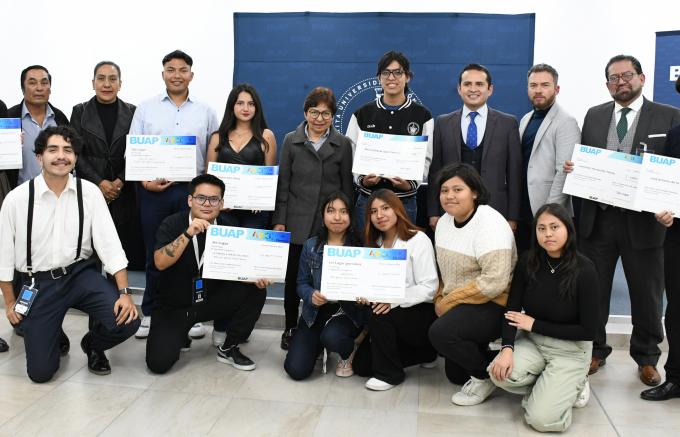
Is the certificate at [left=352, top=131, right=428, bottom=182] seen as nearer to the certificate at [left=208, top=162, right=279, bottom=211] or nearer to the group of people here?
the group of people

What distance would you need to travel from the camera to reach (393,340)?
3.30 meters

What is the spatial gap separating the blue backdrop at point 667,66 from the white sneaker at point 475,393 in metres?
3.50

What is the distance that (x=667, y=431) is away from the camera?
9.27 feet

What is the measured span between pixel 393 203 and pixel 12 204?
201 cm

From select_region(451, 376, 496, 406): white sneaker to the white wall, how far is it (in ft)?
10.3

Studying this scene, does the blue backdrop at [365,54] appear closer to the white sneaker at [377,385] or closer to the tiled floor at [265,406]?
the tiled floor at [265,406]

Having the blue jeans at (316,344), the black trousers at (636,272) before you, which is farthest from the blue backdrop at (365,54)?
the blue jeans at (316,344)

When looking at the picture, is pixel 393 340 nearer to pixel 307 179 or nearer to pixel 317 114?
pixel 307 179

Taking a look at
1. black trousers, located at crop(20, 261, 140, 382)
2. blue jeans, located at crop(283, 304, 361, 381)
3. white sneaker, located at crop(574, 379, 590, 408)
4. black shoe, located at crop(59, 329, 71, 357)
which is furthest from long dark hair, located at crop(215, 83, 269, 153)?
white sneaker, located at crop(574, 379, 590, 408)

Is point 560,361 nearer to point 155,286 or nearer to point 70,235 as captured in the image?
point 155,286

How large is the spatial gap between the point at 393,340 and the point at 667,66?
3785 mm

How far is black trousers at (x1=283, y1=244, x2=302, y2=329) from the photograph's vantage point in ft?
12.5

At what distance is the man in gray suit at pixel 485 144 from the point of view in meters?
3.61

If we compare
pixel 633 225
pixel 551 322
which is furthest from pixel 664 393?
pixel 633 225
